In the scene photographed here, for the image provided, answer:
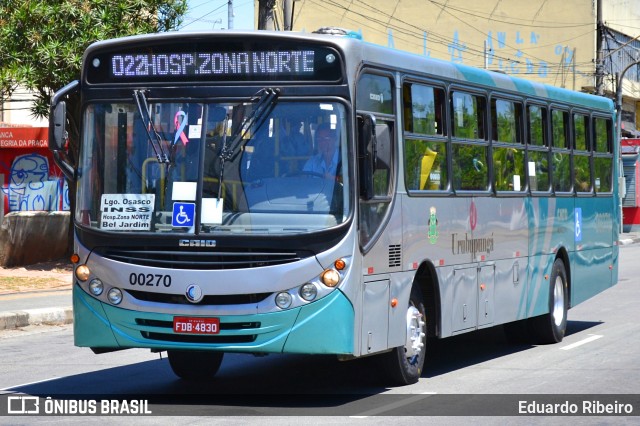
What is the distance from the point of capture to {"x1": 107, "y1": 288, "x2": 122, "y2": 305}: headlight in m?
9.41

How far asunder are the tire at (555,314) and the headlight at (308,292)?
19.0 feet

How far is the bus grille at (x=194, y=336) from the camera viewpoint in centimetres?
913

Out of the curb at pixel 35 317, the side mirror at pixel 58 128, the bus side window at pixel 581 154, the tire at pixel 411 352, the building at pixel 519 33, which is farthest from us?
the building at pixel 519 33

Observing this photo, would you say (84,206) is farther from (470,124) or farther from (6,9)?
(6,9)

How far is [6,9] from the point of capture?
82.5 ft

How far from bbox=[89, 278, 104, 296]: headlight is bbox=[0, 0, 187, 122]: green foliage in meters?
15.2

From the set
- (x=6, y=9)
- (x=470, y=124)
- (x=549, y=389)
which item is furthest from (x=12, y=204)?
(x=549, y=389)

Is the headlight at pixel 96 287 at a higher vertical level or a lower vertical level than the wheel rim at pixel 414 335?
higher

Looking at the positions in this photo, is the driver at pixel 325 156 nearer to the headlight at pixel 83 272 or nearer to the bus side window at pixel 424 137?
the bus side window at pixel 424 137

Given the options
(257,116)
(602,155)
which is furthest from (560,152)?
(257,116)

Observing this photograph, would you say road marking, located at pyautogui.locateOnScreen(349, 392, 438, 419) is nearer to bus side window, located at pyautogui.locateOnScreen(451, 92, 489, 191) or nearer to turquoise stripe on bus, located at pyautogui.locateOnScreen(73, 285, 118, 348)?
turquoise stripe on bus, located at pyautogui.locateOnScreen(73, 285, 118, 348)

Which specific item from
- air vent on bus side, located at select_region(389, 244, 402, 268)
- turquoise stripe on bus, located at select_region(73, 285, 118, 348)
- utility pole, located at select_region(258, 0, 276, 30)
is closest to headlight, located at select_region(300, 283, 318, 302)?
air vent on bus side, located at select_region(389, 244, 402, 268)

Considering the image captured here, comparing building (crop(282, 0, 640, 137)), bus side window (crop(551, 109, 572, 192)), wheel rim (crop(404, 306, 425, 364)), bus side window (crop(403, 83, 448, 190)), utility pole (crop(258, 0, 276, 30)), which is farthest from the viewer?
building (crop(282, 0, 640, 137))

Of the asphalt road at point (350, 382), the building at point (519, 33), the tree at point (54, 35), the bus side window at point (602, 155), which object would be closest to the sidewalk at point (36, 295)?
the asphalt road at point (350, 382)
